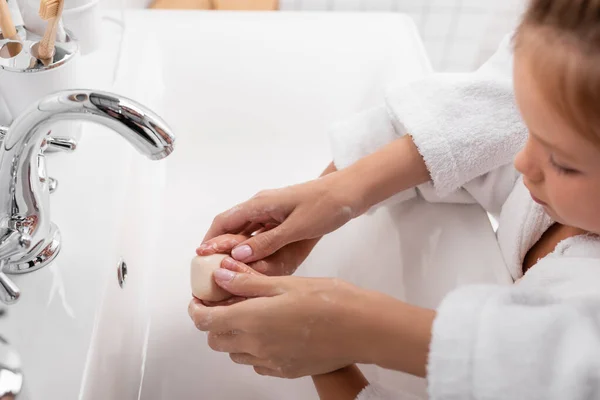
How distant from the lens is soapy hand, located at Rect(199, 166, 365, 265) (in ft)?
2.10

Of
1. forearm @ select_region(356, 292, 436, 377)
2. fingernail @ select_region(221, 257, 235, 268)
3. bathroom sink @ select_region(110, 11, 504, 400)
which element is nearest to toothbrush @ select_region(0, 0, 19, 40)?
bathroom sink @ select_region(110, 11, 504, 400)

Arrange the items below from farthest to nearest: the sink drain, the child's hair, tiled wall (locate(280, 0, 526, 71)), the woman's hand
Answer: tiled wall (locate(280, 0, 526, 71)) < the sink drain < the woman's hand < the child's hair

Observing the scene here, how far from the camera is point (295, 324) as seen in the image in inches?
20.6

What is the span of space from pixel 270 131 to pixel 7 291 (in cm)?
58

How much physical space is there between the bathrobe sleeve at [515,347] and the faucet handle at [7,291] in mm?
355

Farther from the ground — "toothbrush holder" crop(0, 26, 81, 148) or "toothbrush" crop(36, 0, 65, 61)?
"toothbrush" crop(36, 0, 65, 61)

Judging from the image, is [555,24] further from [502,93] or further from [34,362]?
[34,362]

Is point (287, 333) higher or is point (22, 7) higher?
point (22, 7)

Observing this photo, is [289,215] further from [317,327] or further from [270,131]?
[270,131]

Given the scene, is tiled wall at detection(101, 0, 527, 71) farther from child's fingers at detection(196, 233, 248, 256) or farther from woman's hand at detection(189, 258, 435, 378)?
woman's hand at detection(189, 258, 435, 378)

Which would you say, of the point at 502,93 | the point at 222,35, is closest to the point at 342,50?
the point at 222,35

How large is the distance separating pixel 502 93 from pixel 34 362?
0.59 metres

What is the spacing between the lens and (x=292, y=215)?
25.6 inches

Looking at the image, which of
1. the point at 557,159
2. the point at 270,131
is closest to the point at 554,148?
the point at 557,159
